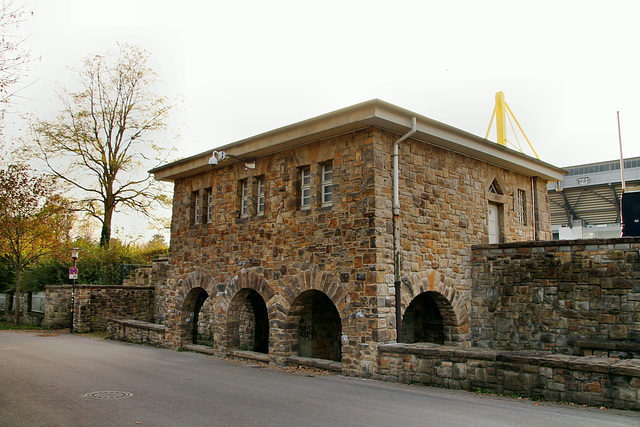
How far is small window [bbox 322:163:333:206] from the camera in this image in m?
11.8

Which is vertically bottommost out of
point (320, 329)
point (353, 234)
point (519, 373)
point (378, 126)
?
point (519, 373)

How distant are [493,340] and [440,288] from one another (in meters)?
A: 1.88

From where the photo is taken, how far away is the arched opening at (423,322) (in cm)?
1331

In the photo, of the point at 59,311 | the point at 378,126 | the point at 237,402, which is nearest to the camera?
the point at 237,402

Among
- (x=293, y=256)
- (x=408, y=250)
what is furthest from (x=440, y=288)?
(x=293, y=256)

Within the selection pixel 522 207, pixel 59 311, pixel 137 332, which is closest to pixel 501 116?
pixel 522 207

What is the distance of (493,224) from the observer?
14242 millimetres

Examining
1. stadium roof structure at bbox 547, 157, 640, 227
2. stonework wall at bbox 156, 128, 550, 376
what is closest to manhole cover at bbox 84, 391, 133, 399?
stonework wall at bbox 156, 128, 550, 376

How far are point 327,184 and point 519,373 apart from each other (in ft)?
18.9

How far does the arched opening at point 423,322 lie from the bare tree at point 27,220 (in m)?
18.2

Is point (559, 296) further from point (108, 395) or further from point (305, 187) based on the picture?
point (108, 395)

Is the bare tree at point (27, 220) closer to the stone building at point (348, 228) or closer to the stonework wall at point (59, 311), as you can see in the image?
the stonework wall at point (59, 311)

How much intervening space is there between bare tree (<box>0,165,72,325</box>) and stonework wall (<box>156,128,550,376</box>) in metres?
12.5

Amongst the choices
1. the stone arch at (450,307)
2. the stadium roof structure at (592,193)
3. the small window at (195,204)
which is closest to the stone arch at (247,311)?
the small window at (195,204)
